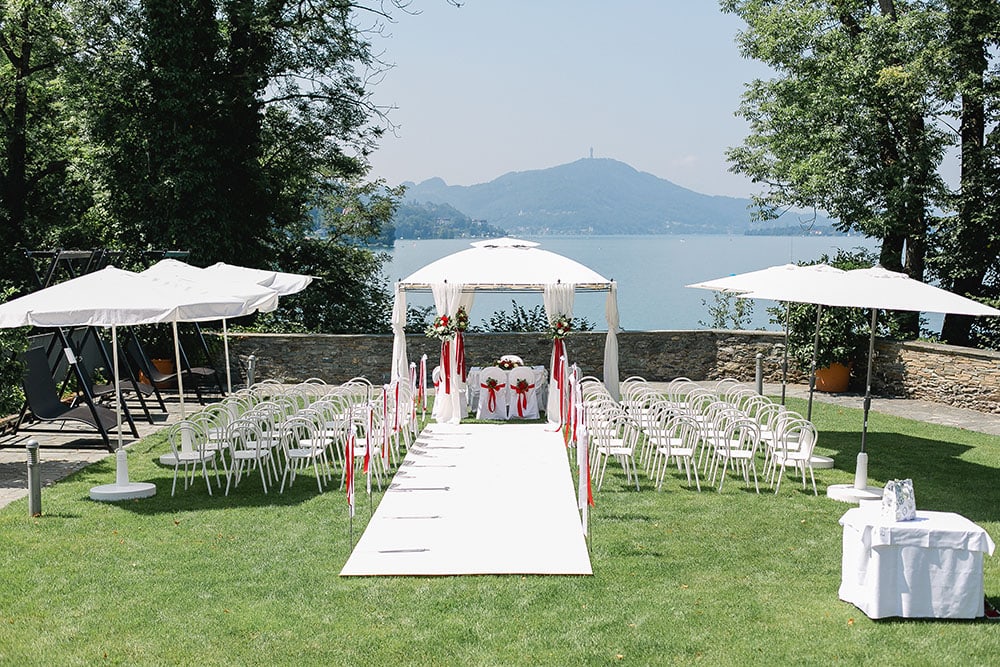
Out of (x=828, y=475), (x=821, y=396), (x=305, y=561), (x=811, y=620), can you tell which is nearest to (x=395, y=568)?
(x=305, y=561)

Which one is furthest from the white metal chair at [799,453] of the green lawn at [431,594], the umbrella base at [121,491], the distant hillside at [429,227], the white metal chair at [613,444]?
the distant hillside at [429,227]

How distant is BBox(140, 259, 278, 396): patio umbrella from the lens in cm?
1265

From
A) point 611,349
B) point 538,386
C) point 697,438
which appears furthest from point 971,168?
point 697,438

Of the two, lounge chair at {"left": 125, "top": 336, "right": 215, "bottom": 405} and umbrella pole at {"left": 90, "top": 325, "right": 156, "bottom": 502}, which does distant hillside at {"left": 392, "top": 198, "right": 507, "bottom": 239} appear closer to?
lounge chair at {"left": 125, "top": 336, "right": 215, "bottom": 405}

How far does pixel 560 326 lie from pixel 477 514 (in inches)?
243

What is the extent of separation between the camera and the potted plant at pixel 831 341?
59.9ft

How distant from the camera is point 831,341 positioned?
720 inches

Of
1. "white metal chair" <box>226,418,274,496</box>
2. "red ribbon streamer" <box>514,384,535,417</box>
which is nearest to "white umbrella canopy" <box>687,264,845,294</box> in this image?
"red ribbon streamer" <box>514,384,535,417</box>

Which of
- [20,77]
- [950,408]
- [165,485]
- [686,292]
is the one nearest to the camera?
[165,485]

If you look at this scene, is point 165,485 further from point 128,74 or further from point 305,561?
point 128,74

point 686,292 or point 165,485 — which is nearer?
point 165,485

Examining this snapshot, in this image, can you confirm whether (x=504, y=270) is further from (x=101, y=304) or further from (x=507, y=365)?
(x=101, y=304)

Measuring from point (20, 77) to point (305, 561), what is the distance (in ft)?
69.7

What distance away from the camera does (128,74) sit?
21.9m
